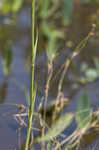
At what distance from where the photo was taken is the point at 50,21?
2320 mm

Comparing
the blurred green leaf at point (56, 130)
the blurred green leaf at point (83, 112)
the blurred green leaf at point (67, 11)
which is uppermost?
the blurred green leaf at point (67, 11)

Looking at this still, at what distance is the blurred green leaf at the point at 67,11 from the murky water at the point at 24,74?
11 centimetres

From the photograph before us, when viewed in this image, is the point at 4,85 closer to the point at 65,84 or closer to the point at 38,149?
the point at 65,84

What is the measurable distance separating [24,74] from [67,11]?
0.52m

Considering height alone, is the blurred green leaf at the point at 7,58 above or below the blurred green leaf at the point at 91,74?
above

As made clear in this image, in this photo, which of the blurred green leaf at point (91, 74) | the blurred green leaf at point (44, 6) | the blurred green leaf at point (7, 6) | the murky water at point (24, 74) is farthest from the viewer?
the blurred green leaf at point (7, 6)

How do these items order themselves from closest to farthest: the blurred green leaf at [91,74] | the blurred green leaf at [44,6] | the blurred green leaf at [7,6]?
the blurred green leaf at [91,74] < the blurred green leaf at [44,6] < the blurred green leaf at [7,6]

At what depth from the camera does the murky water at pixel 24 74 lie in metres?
1.25

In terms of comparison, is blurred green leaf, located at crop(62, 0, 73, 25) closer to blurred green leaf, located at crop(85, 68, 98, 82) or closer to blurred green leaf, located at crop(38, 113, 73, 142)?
blurred green leaf, located at crop(85, 68, 98, 82)

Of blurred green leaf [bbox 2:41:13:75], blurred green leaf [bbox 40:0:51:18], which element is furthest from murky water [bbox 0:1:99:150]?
blurred green leaf [bbox 40:0:51:18]

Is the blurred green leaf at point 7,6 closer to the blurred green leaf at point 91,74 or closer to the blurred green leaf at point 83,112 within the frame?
the blurred green leaf at point 91,74

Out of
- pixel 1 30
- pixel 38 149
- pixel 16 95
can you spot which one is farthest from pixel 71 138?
pixel 1 30

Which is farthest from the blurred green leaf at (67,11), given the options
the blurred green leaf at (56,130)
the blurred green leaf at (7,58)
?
the blurred green leaf at (56,130)

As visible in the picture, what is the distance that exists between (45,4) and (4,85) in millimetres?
510
